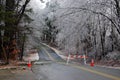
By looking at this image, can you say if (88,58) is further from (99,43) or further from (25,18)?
(25,18)

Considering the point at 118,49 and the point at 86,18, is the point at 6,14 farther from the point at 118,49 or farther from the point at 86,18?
the point at 118,49

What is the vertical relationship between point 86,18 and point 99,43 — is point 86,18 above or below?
above

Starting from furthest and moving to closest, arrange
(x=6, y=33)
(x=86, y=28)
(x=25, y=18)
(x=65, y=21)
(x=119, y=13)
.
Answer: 1. (x=65, y=21)
2. (x=86, y=28)
3. (x=25, y=18)
4. (x=6, y=33)
5. (x=119, y=13)

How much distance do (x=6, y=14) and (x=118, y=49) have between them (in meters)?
16.1

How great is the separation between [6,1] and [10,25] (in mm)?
5739

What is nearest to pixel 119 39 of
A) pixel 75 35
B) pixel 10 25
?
pixel 75 35

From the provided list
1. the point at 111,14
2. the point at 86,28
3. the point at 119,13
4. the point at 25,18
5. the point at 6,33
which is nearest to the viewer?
the point at 119,13

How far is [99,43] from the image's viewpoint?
113 ft

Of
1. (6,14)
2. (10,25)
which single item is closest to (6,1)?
A: (10,25)

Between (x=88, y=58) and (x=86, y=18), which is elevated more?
(x=86, y=18)

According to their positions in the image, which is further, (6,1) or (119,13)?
(6,1)

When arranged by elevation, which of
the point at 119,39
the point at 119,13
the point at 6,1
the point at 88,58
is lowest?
the point at 88,58

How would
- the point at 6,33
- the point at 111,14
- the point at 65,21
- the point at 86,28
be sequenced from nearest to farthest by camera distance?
the point at 111,14
the point at 6,33
the point at 86,28
the point at 65,21

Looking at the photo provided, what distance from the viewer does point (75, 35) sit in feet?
117
